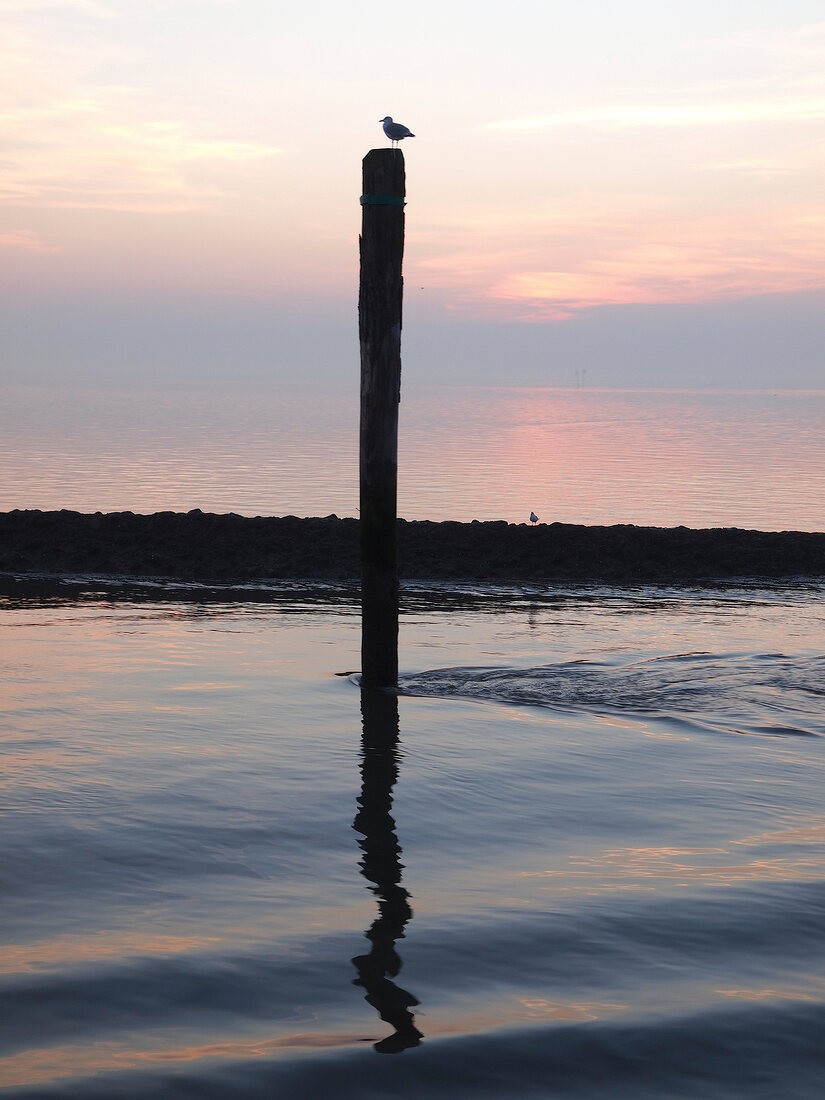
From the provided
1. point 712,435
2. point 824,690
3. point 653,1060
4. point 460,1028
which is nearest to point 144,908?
point 460,1028

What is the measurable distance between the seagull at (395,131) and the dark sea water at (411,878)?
5170 mm

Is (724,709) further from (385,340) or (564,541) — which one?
(564,541)

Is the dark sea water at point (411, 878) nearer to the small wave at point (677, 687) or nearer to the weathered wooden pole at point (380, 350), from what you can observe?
the small wave at point (677, 687)

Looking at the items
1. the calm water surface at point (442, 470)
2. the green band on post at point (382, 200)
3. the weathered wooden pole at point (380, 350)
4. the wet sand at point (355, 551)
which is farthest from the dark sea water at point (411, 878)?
the calm water surface at point (442, 470)

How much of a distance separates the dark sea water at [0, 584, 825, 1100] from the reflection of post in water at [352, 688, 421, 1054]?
2cm

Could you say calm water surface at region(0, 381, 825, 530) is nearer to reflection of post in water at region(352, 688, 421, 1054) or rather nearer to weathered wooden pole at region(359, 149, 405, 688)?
weathered wooden pole at region(359, 149, 405, 688)

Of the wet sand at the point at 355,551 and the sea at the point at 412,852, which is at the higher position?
the wet sand at the point at 355,551

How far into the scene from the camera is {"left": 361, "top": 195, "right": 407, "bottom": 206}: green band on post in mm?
10383

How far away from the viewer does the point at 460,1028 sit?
4.60 m

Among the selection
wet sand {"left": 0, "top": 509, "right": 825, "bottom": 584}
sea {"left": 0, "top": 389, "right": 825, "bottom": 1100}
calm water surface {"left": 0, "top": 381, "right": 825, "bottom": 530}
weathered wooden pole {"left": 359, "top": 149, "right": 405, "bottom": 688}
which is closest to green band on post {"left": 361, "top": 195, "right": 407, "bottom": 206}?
weathered wooden pole {"left": 359, "top": 149, "right": 405, "bottom": 688}

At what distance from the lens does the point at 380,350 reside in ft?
34.2

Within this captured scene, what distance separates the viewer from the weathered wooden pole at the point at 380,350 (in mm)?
10391

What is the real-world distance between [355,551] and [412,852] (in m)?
12.2

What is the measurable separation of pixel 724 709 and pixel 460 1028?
6494 millimetres
